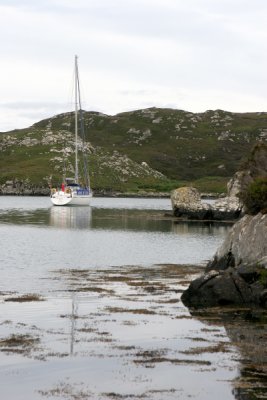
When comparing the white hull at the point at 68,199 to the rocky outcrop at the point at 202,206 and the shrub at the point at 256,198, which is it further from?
the shrub at the point at 256,198

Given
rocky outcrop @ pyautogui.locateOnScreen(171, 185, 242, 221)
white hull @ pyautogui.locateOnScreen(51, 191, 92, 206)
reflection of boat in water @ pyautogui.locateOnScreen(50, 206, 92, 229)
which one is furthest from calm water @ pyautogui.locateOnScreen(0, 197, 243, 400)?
white hull @ pyautogui.locateOnScreen(51, 191, 92, 206)

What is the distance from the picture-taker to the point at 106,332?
30.7m

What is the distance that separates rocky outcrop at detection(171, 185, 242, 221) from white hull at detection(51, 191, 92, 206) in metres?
40.0

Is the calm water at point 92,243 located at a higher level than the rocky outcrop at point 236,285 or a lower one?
lower

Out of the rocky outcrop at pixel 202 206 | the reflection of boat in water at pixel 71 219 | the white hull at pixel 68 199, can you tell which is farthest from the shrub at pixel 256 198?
the white hull at pixel 68 199

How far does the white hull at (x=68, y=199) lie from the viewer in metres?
164

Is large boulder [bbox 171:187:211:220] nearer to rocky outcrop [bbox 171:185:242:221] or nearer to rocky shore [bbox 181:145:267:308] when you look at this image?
rocky outcrop [bbox 171:185:242:221]

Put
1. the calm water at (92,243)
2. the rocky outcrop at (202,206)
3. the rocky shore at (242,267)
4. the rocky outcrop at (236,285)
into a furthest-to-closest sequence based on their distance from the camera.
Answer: the rocky outcrop at (202,206) < the calm water at (92,243) < the rocky shore at (242,267) < the rocky outcrop at (236,285)

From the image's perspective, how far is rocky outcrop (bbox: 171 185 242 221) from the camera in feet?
390

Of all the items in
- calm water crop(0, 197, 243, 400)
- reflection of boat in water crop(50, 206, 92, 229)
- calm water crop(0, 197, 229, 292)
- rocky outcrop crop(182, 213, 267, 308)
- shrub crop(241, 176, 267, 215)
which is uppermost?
shrub crop(241, 176, 267, 215)

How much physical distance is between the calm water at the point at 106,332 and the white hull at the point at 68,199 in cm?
9522

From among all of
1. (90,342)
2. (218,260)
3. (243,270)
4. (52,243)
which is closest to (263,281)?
(243,270)

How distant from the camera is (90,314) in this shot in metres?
34.9

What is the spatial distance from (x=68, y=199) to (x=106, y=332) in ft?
441
